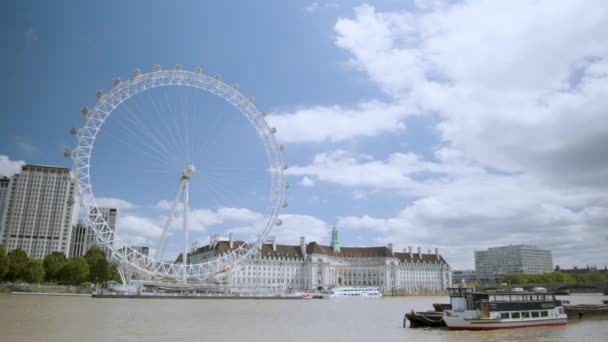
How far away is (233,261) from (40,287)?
30.0 m

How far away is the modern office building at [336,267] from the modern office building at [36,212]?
37.3 meters

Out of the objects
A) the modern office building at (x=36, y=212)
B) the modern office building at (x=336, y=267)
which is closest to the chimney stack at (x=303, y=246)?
the modern office building at (x=336, y=267)

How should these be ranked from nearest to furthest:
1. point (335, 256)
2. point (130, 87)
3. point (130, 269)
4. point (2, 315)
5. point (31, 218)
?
point (2, 315)
point (130, 87)
point (130, 269)
point (31, 218)
point (335, 256)

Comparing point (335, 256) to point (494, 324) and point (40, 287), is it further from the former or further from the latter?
point (494, 324)

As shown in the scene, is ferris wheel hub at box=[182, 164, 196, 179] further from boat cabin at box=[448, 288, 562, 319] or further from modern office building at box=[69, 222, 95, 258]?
modern office building at box=[69, 222, 95, 258]

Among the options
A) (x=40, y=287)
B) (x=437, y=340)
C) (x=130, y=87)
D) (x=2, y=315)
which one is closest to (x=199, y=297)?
(x=40, y=287)

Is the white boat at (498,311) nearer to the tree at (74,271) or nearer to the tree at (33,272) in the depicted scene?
the tree at (74,271)

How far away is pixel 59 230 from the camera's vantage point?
5827 inches

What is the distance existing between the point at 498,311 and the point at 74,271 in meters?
68.7

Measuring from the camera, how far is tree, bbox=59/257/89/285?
79.9 meters

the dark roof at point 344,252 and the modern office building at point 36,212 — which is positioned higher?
the modern office building at point 36,212

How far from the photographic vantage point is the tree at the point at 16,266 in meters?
73.9

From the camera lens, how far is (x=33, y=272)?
75625 millimetres

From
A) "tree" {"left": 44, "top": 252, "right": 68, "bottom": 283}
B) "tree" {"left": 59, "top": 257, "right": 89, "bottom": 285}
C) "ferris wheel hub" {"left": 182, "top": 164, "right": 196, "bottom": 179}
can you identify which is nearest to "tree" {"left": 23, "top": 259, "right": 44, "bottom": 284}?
"tree" {"left": 44, "top": 252, "right": 68, "bottom": 283}
